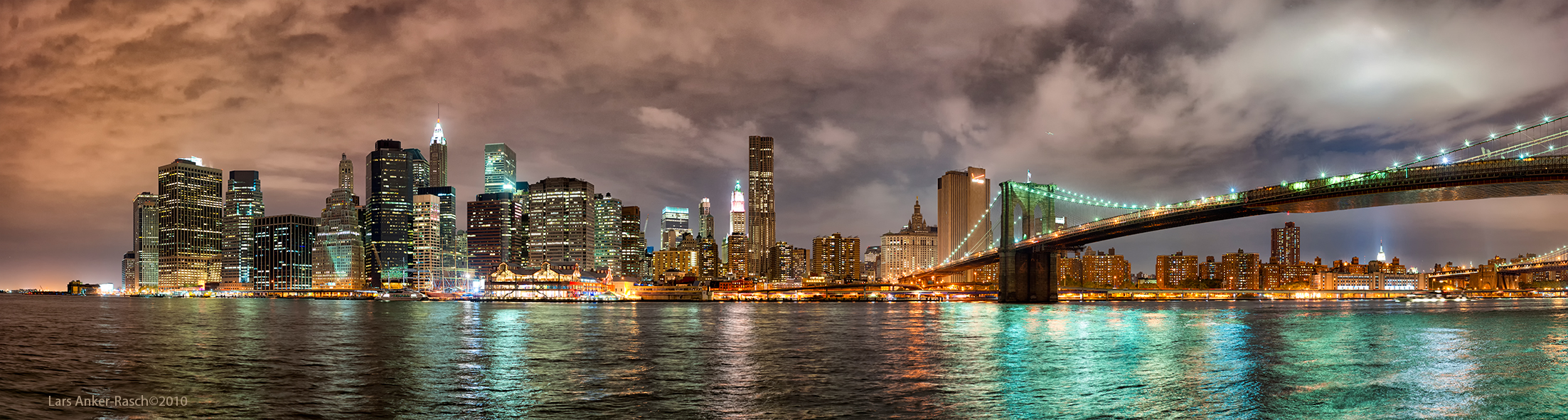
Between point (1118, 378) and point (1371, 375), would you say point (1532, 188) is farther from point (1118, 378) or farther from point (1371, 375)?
point (1118, 378)

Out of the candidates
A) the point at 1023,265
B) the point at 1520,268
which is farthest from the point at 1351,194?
the point at 1520,268

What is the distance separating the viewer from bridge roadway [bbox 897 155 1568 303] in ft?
187

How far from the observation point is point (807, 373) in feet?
95.7

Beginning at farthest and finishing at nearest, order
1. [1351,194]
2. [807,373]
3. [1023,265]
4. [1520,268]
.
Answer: [1520,268] → [1023,265] → [1351,194] → [807,373]

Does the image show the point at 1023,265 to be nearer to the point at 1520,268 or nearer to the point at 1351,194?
the point at 1351,194

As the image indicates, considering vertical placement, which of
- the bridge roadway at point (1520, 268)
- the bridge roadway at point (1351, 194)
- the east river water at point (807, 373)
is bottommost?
the bridge roadway at point (1520, 268)

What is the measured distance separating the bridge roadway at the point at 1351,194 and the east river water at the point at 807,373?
972 cm

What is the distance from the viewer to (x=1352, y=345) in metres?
39.1

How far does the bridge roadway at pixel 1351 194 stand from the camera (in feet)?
187

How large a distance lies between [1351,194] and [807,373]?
184ft

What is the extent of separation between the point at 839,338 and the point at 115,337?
1535 inches

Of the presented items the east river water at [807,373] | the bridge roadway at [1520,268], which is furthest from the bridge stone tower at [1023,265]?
the bridge roadway at [1520,268]

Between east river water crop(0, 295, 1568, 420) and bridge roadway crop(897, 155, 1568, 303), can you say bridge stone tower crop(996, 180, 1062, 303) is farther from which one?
east river water crop(0, 295, 1568, 420)

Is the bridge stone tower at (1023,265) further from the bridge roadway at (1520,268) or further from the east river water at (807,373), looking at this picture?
the bridge roadway at (1520,268)
